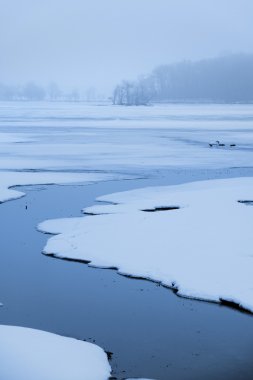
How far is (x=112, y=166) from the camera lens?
2091 centimetres

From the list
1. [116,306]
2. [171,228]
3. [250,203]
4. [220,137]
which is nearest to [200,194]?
[250,203]

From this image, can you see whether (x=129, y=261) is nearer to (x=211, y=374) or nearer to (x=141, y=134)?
(x=211, y=374)

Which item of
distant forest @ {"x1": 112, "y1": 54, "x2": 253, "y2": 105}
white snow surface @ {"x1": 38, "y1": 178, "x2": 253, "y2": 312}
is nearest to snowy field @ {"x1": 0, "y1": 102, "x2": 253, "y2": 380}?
white snow surface @ {"x1": 38, "y1": 178, "x2": 253, "y2": 312}

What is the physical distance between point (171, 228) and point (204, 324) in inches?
169

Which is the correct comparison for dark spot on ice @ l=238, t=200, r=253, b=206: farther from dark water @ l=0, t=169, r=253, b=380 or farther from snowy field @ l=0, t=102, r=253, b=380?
dark water @ l=0, t=169, r=253, b=380

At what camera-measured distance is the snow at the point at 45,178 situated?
16.8 m

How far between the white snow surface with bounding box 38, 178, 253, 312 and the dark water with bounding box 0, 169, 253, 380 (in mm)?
331

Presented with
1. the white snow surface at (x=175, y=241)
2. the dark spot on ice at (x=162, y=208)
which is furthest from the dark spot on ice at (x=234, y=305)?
the dark spot on ice at (x=162, y=208)

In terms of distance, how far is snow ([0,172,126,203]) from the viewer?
55.3ft

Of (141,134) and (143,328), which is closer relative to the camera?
(143,328)

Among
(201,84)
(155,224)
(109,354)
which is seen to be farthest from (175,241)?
(201,84)

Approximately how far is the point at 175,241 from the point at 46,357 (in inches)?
193

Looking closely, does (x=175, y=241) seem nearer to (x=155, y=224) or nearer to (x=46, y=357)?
(x=155, y=224)

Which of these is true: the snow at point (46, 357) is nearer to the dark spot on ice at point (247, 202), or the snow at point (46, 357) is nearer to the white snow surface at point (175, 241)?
the white snow surface at point (175, 241)
